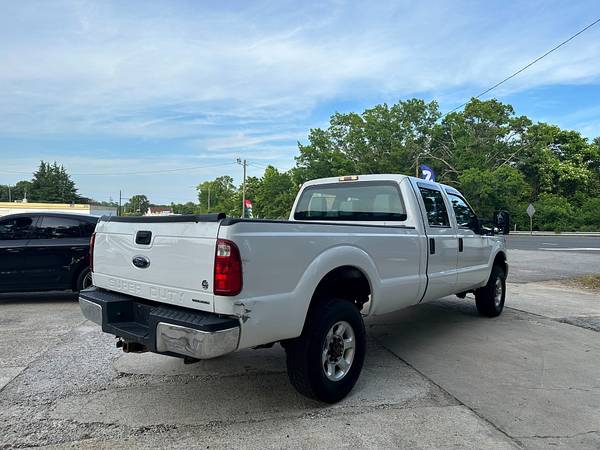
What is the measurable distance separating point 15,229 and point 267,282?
640cm

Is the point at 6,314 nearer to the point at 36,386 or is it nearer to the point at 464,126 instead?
the point at 36,386

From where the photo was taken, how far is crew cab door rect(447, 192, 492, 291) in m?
5.83

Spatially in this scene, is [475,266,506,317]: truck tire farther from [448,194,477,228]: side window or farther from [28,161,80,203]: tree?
[28,161,80,203]: tree

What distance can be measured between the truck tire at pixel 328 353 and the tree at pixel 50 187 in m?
103

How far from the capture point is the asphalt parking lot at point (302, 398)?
322cm

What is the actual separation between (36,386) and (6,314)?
3523 mm

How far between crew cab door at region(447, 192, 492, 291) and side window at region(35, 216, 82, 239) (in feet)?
19.7

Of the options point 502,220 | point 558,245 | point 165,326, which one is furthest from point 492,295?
point 558,245

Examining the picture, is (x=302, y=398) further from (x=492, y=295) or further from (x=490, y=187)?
(x=490, y=187)

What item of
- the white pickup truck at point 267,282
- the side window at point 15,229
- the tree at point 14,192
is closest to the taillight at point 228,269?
the white pickup truck at point 267,282

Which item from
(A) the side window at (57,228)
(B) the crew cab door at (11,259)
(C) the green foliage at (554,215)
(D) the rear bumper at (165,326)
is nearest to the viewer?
(D) the rear bumper at (165,326)

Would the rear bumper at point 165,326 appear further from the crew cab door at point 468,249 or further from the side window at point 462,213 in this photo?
the side window at point 462,213

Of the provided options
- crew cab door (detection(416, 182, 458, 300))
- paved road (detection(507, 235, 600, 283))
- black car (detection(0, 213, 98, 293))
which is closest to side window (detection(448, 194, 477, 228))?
crew cab door (detection(416, 182, 458, 300))

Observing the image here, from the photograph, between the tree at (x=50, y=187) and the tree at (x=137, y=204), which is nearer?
the tree at (x=50, y=187)
